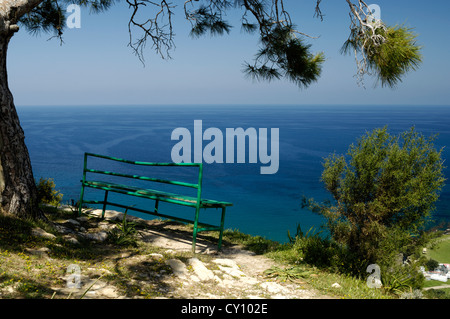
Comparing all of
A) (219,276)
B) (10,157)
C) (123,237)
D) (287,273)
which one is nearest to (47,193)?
(10,157)

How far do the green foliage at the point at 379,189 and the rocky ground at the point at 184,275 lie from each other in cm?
Result: 595

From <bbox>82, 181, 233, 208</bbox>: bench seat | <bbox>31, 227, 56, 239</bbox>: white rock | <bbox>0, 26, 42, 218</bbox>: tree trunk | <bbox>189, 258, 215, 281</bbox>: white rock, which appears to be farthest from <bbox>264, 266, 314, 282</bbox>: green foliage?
<bbox>0, 26, 42, 218</bbox>: tree trunk

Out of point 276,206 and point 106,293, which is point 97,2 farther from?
point 276,206

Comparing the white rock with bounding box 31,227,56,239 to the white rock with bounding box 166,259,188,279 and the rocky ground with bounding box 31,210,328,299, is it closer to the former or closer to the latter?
the rocky ground with bounding box 31,210,328,299

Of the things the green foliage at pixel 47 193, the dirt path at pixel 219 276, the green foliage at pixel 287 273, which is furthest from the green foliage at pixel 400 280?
the green foliage at pixel 47 193

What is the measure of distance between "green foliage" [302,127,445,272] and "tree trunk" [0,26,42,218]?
8156 mm

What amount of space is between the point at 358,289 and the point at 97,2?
7.54 metres

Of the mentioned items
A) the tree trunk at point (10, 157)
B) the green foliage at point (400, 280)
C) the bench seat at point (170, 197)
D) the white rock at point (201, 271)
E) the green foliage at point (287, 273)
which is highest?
the tree trunk at point (10, 157)

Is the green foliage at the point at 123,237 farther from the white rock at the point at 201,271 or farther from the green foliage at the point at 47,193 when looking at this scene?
the green foliage at the point at 47,193

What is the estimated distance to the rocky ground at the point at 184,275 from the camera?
12.5 ft

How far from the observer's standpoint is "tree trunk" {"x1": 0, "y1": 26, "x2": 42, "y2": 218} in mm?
5082

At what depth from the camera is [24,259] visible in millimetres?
4074

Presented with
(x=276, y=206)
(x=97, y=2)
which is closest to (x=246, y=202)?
(x=276, y=206)
